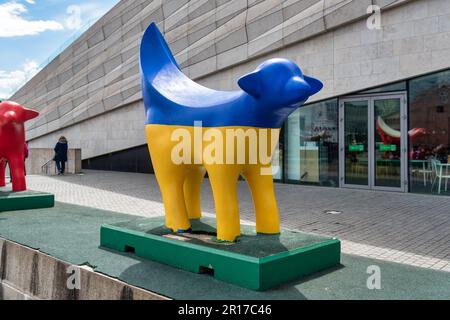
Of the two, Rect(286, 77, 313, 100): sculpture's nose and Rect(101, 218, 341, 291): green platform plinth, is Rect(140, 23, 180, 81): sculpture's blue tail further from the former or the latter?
Rect(286, 77, 313, 100): sculpture's nose

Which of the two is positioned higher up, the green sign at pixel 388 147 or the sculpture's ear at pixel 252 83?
the sculpture's ear at pixel 252 83

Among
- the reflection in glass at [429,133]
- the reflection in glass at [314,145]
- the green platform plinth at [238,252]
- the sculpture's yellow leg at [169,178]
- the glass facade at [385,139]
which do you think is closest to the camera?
the green platform plinth at [238,252]

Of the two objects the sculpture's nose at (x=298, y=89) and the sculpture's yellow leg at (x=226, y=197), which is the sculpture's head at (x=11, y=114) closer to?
the sculpture's yellow leg at (x=226, y=197)

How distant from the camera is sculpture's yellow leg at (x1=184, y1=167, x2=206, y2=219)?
5406mm

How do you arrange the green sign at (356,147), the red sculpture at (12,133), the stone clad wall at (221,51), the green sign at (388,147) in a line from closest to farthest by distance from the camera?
1. the red sculpture at (12,133)
2. the stone clad wall at (221,51)
3. the green sign at (388,147)
4. the green sign at (356,147)

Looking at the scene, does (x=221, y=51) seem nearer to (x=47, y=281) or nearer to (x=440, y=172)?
(x=440, y=172)

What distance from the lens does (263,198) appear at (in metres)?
4.62

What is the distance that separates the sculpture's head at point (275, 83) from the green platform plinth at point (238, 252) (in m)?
1.36

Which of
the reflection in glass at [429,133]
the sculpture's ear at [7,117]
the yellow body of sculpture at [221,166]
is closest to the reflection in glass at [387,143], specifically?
the reflection in glass at [429,133]

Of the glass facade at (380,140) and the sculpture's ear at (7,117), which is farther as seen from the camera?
the glass facade at (380,140)

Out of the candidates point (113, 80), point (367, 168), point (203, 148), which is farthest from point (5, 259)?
point (113, 80)

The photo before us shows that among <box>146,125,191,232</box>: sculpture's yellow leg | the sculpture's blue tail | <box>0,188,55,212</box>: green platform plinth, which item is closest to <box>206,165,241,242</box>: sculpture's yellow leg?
<box>146,125,191,232</box>: sculpture's yellow leg

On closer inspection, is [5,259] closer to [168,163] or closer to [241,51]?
[168,163]

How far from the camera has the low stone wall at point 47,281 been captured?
3.88 m
